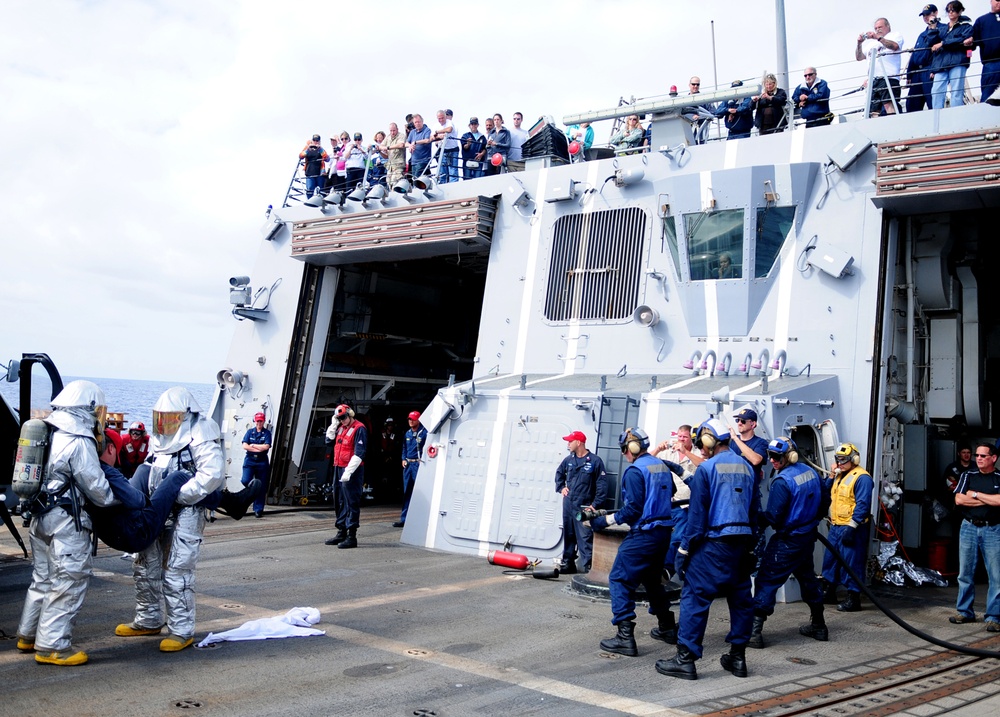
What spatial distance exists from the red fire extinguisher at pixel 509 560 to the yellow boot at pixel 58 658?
465cm

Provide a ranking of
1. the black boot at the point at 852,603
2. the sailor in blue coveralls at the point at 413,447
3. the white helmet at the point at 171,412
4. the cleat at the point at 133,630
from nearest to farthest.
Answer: the white helmet at the point at 171,412, the cleat at the point at 133,630, the black boot at the point at 852,603, the sailor in blue coveralls at the point at 413,447

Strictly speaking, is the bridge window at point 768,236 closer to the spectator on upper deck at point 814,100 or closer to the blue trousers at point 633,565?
the spectator on upper deck at point 814,100

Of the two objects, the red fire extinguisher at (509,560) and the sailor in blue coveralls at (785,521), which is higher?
the sailor in blue coveralls at (785,521)

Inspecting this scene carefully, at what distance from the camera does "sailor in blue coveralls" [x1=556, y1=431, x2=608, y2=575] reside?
897cm

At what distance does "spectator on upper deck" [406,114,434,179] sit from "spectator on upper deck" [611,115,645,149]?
2965 mm

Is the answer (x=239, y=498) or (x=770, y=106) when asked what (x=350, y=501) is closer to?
(x=239, y=498)

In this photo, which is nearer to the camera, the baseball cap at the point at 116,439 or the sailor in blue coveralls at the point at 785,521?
the sailor in blue coveralls at the point at 785,521

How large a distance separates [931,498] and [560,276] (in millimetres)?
4883

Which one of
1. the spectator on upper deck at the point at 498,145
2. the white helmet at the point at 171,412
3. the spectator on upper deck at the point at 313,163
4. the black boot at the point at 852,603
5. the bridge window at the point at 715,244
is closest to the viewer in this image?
the white helmet at the point at 171,412

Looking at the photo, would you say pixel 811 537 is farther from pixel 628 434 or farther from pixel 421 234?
pixel 421 234

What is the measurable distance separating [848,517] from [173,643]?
5.61 meters

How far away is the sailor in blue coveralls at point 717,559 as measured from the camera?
5973 mm

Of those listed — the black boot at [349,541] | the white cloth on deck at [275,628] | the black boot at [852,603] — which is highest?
the black boot at [852,603]

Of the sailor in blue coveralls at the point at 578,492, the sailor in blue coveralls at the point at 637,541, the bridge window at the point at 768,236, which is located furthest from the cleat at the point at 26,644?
the bridge window at the point at 768,236
